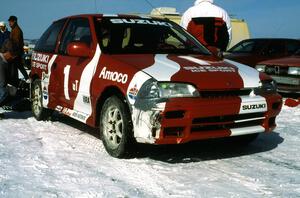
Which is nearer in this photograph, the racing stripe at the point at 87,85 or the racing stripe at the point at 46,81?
the racing stripe at the point at 87,85

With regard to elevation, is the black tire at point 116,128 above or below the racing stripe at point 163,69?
below

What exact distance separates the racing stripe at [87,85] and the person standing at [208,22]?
2.81 metres

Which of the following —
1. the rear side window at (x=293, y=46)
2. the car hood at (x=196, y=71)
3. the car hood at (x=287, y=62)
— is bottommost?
the car hood at (x=287, y=62)

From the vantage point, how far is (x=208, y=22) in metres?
7.41

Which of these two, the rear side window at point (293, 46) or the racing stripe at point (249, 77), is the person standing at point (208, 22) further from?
the rear side window at point (293, 46)

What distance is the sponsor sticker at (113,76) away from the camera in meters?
4.42

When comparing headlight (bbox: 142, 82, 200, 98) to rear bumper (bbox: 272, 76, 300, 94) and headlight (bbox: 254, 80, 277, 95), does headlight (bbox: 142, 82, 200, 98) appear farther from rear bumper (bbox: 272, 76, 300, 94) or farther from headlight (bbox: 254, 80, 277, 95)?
rear bumper (bbox: 272, 76, 300, 94)

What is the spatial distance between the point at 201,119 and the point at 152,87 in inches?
21.0

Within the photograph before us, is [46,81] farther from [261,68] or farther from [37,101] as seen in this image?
[261,68]

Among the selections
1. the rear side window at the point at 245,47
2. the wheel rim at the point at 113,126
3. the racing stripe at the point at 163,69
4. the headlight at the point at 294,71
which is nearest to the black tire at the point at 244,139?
the racing stripe at the point at 163,69

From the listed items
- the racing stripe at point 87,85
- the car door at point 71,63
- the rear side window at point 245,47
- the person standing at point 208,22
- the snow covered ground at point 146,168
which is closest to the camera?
the snow covered ground at point 146,168

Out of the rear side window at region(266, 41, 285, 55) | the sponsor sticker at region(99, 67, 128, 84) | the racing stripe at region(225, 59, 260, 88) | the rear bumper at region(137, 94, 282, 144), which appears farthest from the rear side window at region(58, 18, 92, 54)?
the rear side window at region(266, 41, 285, 55)

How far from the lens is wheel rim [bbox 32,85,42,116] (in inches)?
264

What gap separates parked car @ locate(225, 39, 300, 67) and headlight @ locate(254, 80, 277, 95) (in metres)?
6.35
